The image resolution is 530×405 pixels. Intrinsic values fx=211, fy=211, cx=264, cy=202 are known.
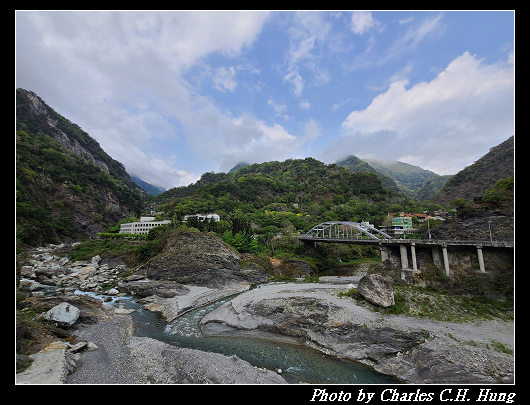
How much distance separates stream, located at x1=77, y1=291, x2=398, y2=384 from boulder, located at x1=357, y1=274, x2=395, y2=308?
18.6 feet

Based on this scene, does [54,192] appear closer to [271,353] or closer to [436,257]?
[271,353]

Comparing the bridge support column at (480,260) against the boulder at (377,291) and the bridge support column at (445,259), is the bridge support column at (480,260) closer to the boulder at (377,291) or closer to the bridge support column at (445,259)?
the bridge support column at (445,259)

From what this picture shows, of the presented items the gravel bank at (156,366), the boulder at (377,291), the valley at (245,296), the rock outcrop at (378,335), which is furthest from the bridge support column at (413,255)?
the gravel bank at (156,366)

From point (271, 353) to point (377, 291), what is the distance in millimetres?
9288

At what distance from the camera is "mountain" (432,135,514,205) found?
210 feet

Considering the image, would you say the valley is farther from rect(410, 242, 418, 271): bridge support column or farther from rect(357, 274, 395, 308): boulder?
rect(410, 242, 418, 271): bridge support column

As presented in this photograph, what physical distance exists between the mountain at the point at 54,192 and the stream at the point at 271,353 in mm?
34982

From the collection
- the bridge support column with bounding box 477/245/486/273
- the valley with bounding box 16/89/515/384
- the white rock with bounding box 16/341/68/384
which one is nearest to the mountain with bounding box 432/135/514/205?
the valley with bounding box 16/89/515/384

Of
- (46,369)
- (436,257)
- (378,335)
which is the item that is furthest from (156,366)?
(436,257)

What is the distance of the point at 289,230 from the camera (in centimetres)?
5484

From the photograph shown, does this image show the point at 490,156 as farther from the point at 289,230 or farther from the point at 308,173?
the point at 289,230

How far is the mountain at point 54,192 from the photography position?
43.9 meters

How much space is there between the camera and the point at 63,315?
14.7 metres
